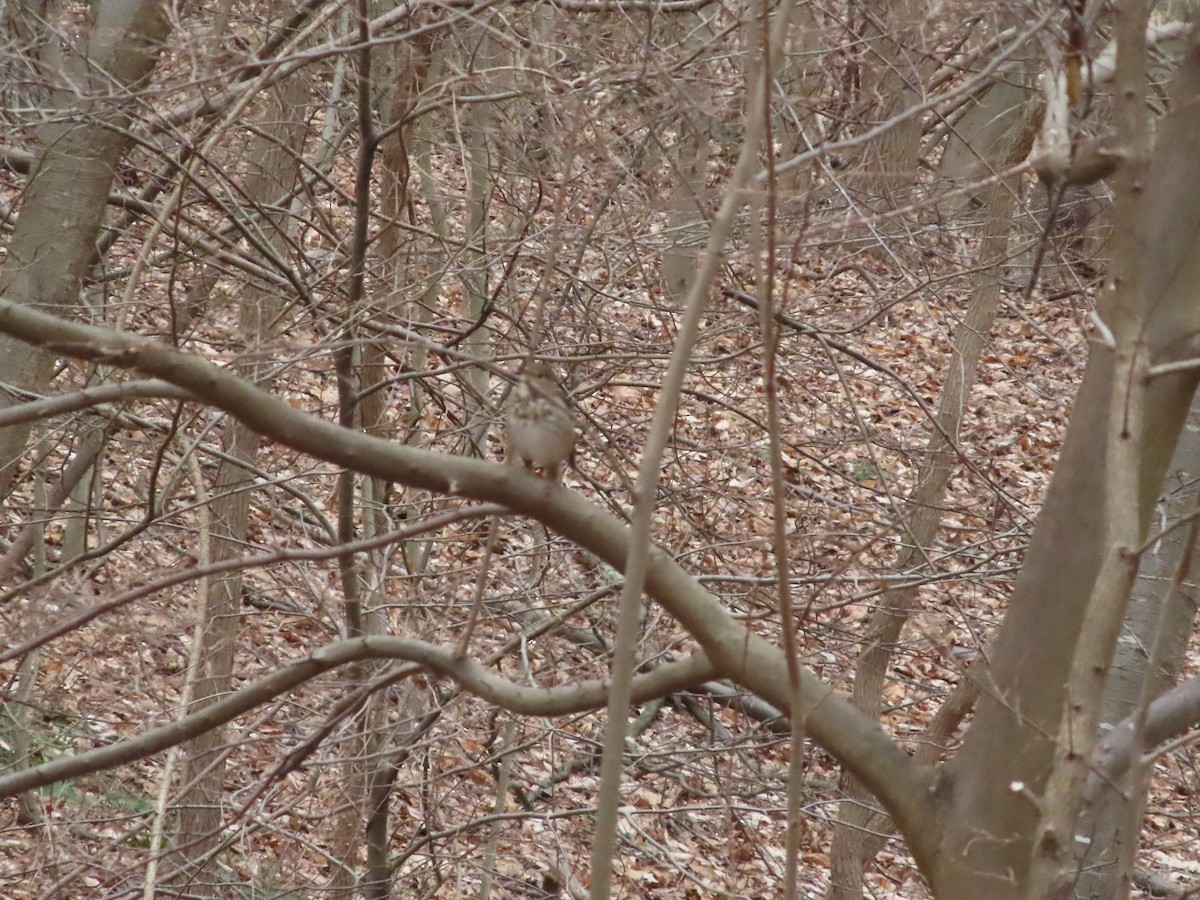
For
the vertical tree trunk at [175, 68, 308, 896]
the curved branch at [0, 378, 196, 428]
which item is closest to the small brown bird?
the curved branch at [0, 378, 196, 428]

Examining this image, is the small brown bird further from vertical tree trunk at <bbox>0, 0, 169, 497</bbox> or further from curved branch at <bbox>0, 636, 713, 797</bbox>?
vertical tree trunk at <bbox>0, 0, 169, 497</bbox>

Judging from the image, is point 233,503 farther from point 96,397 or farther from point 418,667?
point 96,397

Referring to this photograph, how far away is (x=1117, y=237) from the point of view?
1.27 meters

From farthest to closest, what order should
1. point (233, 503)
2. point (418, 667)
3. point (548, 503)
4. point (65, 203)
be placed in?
point (233, 503)
point (65, 203)
point (418, 667)
point (548, 503)

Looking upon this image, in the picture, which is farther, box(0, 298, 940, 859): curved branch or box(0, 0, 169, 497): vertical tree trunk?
box(0, 0, 169, 497): vertical tree trunk

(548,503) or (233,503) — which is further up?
(233,503)

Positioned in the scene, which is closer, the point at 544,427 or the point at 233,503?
the point at 544,427

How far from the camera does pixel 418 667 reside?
6.70ft

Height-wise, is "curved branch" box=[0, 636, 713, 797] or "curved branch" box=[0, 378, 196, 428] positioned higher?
"curved branch" box=[0, 378, 196, 428]

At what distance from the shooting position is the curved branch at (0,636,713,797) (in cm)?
171

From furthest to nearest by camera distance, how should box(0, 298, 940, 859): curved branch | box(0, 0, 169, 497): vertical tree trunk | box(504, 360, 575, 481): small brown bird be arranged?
box(0, 0, 169, 497): vertical tree trunk → box(504, 360, 575, 481): small brown bird → box(0, 298, 940, 859): curved branch

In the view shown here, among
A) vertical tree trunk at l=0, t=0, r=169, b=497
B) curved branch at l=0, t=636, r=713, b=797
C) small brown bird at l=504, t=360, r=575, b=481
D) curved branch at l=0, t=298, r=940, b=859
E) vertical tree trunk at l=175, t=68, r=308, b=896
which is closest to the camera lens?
curved branch at l=0, t=298, r=940, b=859

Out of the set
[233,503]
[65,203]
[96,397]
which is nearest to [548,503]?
[96,397]

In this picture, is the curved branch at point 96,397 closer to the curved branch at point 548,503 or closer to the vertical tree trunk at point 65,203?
the curved branch at point 548,503
